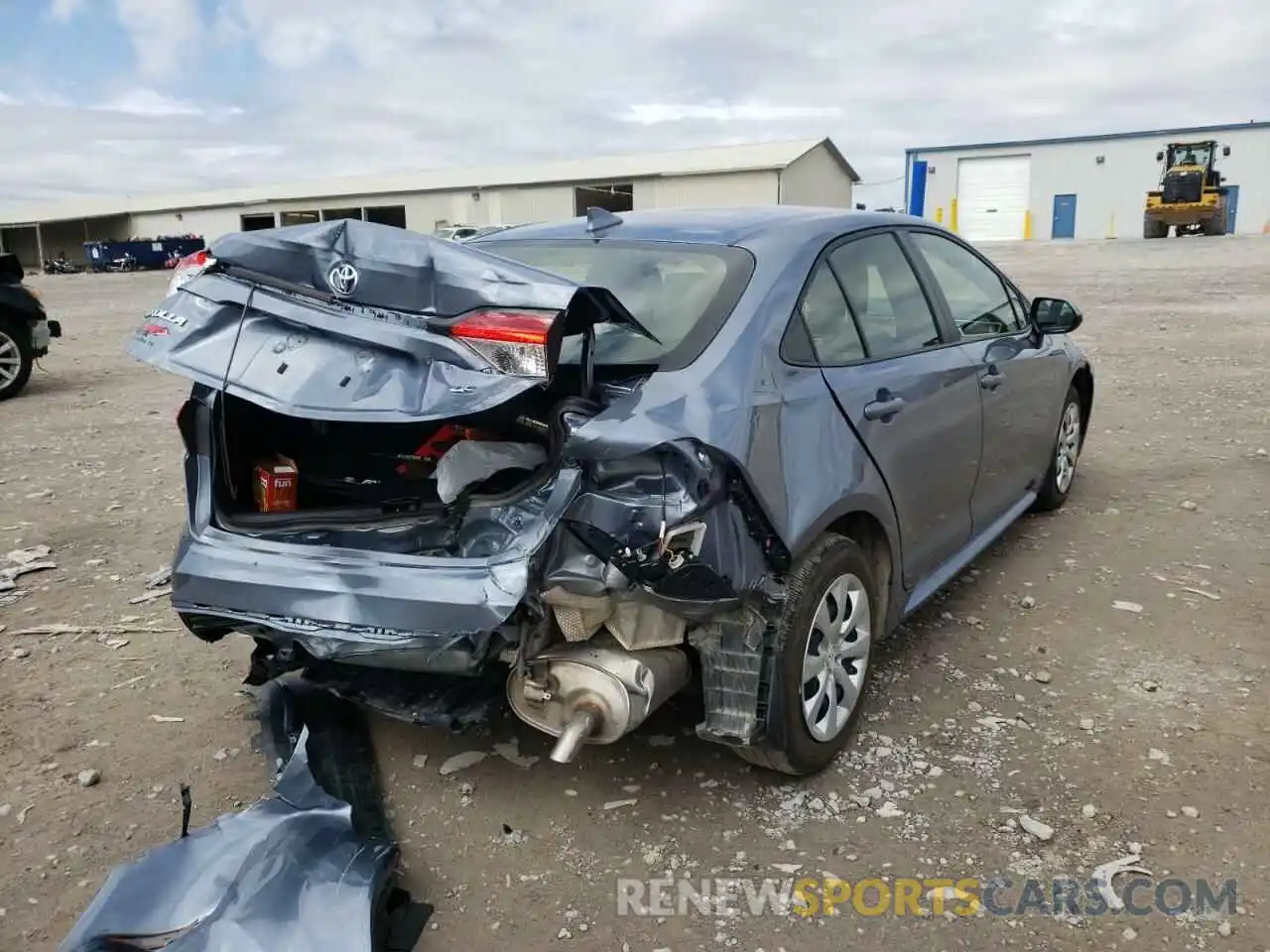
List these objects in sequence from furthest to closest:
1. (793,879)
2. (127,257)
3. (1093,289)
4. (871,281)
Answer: (127,257) → (1093,289) → (871,281) → (793,879)

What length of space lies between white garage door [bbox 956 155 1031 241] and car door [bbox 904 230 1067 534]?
46.9 metres

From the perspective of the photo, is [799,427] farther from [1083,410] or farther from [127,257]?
[127,257]

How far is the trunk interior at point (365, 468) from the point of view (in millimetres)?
2795

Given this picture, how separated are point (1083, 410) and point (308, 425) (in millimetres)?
4474

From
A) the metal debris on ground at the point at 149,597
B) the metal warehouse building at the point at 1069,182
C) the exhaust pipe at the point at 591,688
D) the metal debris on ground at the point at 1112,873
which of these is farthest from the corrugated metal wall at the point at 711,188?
the metal debris on ground at the point at 1112,873

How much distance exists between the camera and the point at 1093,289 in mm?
18734

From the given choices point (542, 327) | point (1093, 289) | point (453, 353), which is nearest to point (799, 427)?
point (542, 327)

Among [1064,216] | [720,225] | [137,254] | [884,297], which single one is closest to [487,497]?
[720,225]

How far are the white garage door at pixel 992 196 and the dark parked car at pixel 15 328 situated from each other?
148 ft

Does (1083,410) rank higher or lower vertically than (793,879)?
higher

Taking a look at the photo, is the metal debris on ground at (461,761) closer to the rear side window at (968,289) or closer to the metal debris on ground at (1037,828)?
the metal debris on ground at (1037,828)

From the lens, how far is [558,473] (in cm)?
260

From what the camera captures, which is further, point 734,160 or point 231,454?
point 734,160

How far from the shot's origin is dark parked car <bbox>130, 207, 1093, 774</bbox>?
8.22ft
